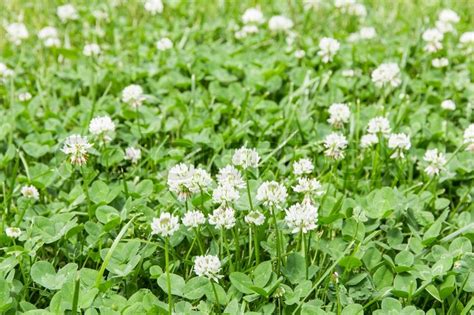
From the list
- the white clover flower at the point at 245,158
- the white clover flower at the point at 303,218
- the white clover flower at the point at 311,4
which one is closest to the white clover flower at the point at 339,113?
the white clover flower at the point at 245,158

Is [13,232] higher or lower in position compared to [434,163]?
lower

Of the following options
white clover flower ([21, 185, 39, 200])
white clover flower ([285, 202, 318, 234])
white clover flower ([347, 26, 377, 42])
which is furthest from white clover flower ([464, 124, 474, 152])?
white clover flower ([21, 185, 39, 200])

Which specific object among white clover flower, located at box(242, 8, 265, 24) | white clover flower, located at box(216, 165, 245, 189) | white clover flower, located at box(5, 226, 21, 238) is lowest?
white clover flower, located at box(5, 226, 21, 238)

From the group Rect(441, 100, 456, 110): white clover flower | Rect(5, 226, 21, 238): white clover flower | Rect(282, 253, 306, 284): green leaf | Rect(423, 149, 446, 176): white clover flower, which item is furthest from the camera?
Rect(441, 100, 456, 110): white clover flower

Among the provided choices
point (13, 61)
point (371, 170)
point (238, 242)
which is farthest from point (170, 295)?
point (13, 61)

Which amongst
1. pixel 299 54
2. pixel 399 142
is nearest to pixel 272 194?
pixel 399 142

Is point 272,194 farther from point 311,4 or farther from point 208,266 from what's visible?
point 311,4

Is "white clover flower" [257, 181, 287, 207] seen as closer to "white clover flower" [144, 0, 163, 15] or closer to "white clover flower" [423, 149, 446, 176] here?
"white clover flower" [423, 149, 446, 176]

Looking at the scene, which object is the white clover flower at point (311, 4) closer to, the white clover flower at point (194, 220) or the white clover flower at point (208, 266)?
the white clover flower at point (194, 220)

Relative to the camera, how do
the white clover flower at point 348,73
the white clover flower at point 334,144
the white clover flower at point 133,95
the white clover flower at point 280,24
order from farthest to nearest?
the white clover flower at point 280,24
the white clover flower at point 348,73
the white clover flower at point 133,95
the white clover flower at point 334,144
